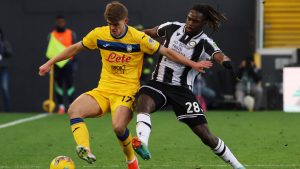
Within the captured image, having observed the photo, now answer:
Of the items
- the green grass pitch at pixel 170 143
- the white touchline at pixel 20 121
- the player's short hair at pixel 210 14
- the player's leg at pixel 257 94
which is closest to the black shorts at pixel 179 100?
the player's short hair at pixel 210 14

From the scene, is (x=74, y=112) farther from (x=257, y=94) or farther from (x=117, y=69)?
(x=257, y=94)

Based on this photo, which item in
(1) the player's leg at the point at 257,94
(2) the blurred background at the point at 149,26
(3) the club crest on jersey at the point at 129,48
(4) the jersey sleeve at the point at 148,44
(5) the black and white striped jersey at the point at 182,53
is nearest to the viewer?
(4) the jersey sleeve at the point at 148,44

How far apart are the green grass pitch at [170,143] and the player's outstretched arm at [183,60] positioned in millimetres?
1541

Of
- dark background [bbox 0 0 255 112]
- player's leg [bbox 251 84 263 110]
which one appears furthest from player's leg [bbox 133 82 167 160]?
dark background [bbox 0 0 255 112]

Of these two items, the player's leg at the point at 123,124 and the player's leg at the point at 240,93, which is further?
the player's leg at the point at 240,93

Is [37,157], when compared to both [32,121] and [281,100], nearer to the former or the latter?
[32,121]

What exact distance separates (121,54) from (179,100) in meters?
0.78

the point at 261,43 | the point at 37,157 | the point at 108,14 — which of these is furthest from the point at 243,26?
the point at 108,14

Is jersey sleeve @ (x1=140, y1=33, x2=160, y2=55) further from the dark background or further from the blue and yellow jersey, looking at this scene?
the dark background

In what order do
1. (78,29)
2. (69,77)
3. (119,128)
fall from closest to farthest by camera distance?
→ (119,128) < (69,77) < (78,29)

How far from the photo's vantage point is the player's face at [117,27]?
866cm

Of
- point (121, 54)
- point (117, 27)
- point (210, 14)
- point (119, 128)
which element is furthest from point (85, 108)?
point (210, 14)

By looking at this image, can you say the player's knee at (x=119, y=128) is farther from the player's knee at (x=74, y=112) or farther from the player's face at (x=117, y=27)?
the player's face at (x=117, y=27)

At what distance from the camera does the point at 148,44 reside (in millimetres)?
8797
